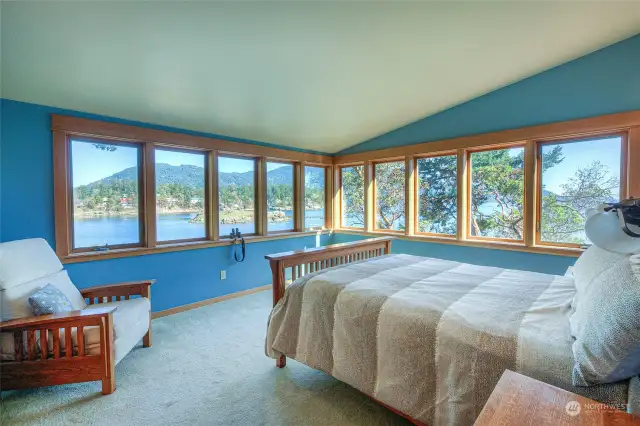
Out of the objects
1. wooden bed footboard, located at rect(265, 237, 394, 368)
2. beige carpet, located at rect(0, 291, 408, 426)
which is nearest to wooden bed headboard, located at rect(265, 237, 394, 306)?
wooden bed footboard, located at rect(265, 237, 394, 368)

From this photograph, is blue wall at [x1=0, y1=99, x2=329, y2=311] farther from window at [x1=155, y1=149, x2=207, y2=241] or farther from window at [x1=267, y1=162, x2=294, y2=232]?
window at [x1=267, y1=162, x2=294, y2=232]

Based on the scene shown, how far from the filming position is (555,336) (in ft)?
4.00

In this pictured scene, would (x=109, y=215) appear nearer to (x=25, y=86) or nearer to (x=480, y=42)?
(x=25, y=86)

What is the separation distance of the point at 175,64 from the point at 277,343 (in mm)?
2353

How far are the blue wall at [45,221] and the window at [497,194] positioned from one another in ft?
11.5

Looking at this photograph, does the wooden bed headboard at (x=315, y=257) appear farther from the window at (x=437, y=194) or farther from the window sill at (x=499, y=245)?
the window at (x=437, y=194)

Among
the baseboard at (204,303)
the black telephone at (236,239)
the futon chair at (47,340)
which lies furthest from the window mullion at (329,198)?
the futon chair at (47,340)

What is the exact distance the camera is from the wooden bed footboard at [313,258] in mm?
2262

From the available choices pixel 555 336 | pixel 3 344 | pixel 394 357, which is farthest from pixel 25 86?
pixel 555 336

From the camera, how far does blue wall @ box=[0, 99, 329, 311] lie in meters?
2.49

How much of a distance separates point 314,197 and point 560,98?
3587 mm

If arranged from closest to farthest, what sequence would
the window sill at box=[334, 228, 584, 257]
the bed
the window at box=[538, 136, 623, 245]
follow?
the bed
the window at box=[538, 136, 623, 245]
the window sill at box=[334, 228, 584, 257]

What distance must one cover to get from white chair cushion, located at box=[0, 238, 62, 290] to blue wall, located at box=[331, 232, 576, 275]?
402 cm

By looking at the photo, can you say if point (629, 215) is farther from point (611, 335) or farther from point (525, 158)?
point (525, 158)
